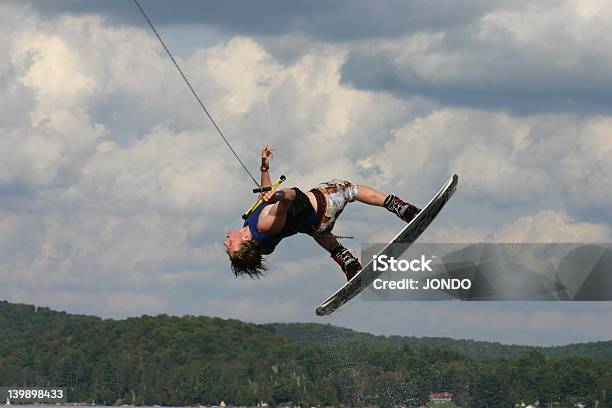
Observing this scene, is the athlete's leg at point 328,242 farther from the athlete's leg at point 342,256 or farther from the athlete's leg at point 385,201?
the athlete's leg at point 385,201

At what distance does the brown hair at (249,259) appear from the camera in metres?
18.0

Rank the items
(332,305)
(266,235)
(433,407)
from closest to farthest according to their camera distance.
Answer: (266,235)
(332,305)
(433,407)

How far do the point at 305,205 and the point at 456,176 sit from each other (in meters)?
3.35

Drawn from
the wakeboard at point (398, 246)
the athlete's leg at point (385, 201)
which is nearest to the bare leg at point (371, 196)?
the athlete's leg at point (385, 201)

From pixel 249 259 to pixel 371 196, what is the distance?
7.95ft

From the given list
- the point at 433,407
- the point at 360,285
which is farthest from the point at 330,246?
the point at 433,407

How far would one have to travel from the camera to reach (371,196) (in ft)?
63.0

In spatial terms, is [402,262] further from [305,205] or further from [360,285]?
[305,205]

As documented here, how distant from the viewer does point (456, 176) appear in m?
20.2

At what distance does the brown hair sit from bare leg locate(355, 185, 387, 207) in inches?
80.8

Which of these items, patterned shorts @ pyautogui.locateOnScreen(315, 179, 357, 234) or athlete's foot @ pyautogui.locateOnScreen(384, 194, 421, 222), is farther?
athlete's foot @ pyautogui.locateOnScreen(384, 194, 421, 222)

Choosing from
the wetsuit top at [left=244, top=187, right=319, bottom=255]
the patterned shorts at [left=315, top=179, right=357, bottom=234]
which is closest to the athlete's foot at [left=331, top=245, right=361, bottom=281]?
the patterned shorts at [left=315, top=179, right=357, bottom=234]

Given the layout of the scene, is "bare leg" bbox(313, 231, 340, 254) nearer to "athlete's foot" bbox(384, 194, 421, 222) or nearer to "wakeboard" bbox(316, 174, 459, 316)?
"wakeboard" bbox(316, 174, 459, 316)

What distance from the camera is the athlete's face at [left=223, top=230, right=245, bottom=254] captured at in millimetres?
18000
